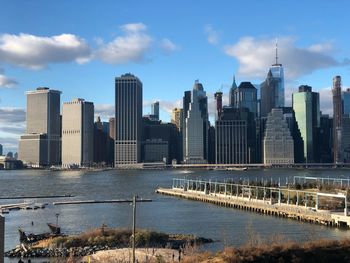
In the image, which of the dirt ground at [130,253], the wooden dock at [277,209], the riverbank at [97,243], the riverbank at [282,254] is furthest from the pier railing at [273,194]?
the riverbank at [282,254]

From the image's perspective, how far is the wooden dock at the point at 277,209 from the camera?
59281 mm

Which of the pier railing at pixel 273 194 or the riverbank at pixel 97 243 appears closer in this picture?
the riverbank at pixel 97 243

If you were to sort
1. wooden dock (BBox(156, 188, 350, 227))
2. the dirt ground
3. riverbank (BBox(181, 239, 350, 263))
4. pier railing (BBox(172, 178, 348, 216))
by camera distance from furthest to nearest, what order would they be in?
pier railing (BBox(172, 178, 348, 216)) < wooden dock (BBox(156, 188, 350, 227)) < the dirt ground < riverbank (BBox(181, 239, 350, 263))

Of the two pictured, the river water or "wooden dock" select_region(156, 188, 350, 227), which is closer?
the river water

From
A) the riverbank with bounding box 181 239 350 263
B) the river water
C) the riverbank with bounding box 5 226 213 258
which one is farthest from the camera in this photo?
the river water

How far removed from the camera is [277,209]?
71.7 m

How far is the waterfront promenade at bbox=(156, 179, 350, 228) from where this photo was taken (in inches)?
2414

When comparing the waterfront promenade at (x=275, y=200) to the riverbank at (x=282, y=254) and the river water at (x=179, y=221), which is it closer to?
the river water at (x=179, y=221)

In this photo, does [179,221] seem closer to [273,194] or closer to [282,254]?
[273,194]

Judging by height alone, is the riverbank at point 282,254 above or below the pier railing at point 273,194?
above

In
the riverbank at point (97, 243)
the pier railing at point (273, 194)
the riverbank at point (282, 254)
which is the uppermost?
the riverbank at point (282, 254)

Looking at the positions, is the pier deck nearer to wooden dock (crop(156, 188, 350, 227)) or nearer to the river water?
wooden dock (crop(156, 188, 350, 227))

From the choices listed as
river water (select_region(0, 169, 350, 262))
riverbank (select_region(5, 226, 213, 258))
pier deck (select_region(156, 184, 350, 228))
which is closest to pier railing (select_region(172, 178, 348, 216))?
pier deck (select_region(156, 184, 350, 228))

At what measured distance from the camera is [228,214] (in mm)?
74250
